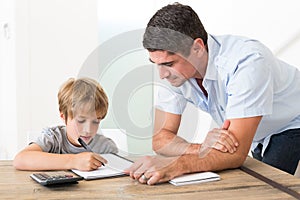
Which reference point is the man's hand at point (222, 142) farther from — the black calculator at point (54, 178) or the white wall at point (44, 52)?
the white wall at point (44, 52)

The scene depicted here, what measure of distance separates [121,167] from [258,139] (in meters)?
0.61

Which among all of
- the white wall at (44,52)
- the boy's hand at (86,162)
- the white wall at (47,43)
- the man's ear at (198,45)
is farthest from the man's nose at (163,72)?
the white wall at (44,52)

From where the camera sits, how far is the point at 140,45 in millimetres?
1595

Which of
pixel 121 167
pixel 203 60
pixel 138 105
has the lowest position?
pixel 121 167

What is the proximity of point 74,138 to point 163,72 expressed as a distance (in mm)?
371

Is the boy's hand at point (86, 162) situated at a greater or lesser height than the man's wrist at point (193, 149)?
lesser

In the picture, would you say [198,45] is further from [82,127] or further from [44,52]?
[44,52]

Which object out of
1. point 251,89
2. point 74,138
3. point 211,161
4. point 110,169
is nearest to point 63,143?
point 74,138

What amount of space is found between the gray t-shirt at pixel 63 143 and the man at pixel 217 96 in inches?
6.6

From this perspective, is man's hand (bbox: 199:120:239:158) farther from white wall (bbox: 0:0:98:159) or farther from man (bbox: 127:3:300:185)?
white wall (bbox: 0:0:98:159)

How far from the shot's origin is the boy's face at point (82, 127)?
1.65 meters

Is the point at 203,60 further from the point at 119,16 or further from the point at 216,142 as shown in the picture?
the point at 119,16

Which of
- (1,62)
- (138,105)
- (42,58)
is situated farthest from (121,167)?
(1,62)

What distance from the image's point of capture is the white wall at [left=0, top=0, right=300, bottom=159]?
324cm
